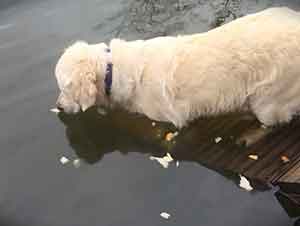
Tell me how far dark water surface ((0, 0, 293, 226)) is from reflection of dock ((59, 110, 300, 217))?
12 millimetres

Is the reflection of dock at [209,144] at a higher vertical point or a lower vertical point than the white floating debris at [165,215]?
higher

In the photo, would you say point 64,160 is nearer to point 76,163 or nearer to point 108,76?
point 76,163

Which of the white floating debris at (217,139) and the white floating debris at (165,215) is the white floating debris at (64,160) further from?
the white floating debris at (217,139)

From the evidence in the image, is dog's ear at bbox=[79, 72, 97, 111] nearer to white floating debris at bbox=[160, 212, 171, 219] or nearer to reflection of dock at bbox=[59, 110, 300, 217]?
reflection of dock at bbox=[59, 110, 300, 217]

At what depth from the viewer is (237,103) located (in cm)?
443

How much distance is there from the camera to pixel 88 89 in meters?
4.38

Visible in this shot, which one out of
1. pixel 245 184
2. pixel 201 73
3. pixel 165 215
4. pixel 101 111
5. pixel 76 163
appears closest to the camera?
pixel 165 215

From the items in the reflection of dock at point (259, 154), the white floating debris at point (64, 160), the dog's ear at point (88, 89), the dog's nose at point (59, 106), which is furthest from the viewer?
the dog's nose at point (59, 106)

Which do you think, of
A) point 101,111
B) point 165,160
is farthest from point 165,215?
point 101,111

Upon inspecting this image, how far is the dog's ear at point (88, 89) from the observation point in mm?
4367

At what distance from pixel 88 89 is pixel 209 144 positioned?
1087mm

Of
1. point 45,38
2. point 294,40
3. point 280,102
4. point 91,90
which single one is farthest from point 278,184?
point 45,38

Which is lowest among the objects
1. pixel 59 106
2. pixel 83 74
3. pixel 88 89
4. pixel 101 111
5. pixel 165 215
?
pixel 165 215

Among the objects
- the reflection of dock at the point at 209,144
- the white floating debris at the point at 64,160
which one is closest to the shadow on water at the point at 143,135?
the reflection of dock at the point at 209,144
